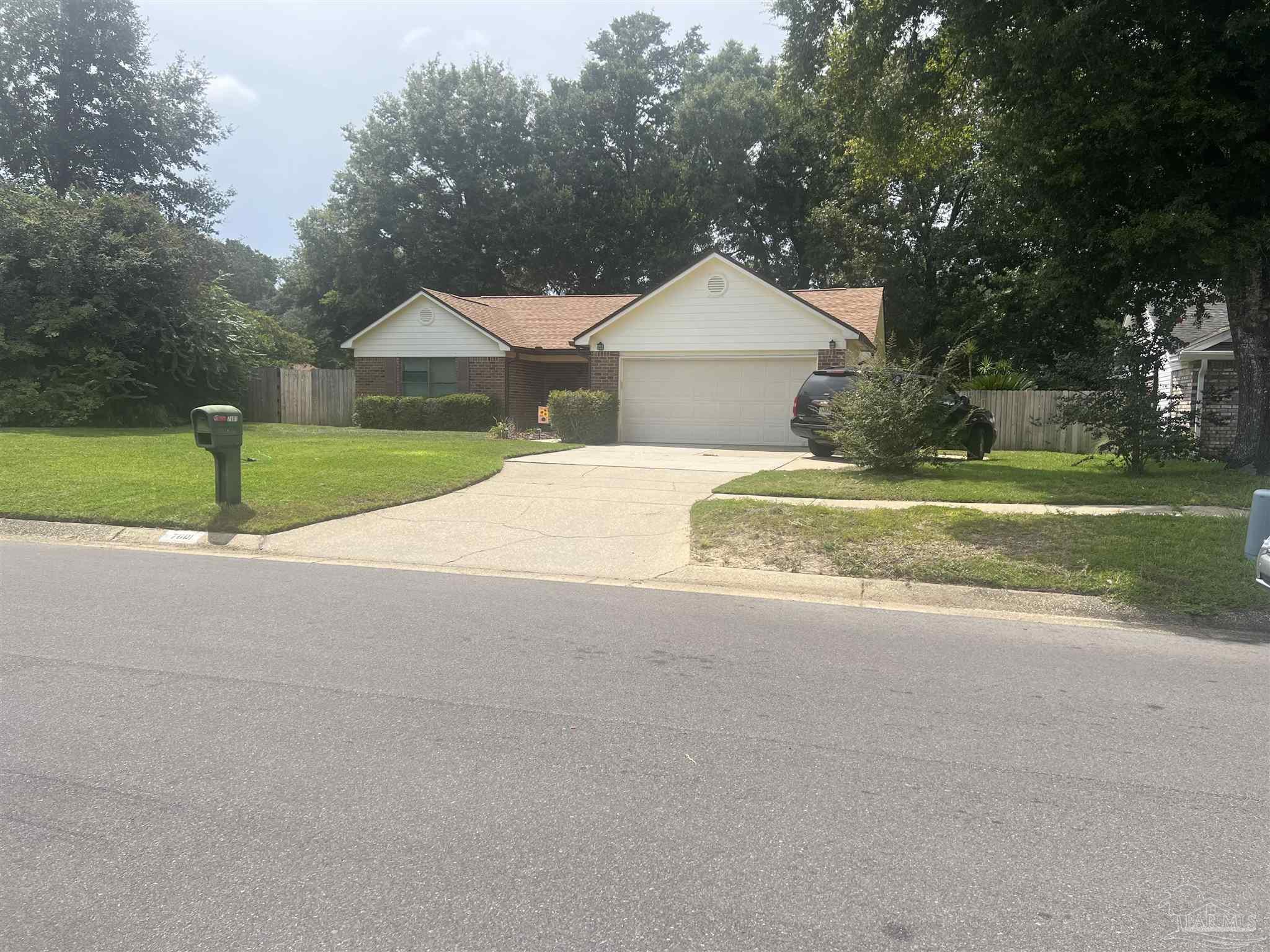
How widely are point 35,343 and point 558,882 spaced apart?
23340mm

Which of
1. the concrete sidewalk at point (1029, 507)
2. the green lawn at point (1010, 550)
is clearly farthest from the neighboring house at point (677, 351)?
the green lawn at point (1010, 550)

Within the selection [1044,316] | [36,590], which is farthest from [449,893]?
[1044,316]

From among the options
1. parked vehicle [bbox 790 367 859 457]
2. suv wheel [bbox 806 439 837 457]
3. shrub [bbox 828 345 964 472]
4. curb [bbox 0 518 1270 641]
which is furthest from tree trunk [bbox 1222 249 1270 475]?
curb [bbox 0 518 1270 641]

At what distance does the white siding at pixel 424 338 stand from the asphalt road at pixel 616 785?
62.3 feet

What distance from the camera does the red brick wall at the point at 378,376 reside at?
83.8 feet

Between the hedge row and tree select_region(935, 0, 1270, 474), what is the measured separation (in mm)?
14497

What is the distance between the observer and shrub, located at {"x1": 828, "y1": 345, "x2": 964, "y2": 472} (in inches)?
501

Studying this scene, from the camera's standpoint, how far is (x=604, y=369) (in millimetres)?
22859

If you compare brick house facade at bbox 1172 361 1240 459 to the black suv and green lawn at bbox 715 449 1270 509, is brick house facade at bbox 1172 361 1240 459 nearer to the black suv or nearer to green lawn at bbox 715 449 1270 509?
green lawn at bbox 715 449 1270 509

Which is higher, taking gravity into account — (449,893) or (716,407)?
(716,407)

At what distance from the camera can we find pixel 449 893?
9.56ft

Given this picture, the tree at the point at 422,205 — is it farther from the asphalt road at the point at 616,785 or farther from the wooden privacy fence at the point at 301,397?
the asphalt road at the point at 616,785

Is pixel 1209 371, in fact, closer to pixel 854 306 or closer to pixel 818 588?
pixel 854 306

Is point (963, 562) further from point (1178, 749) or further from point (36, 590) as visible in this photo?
point (36, 590)
